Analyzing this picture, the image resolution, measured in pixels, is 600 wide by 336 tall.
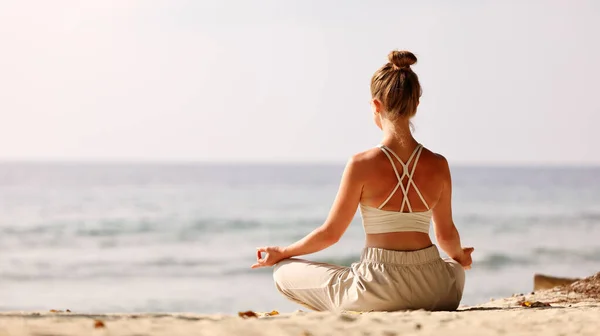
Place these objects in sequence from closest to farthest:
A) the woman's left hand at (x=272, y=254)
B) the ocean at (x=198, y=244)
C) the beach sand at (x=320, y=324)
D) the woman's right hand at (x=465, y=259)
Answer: the beach sand at (x=320, y=324) < the woman's left hand at (x=272, y=254) < the woman's right hand at (x=465, y=259) < the ocean at (x=198, y=244)

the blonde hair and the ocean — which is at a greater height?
the blonde hair

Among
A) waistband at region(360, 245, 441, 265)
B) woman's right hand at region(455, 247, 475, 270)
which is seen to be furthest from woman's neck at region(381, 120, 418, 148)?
woman's right hand at region(455, 247, 475, 270)

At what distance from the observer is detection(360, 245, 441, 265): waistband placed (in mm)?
4023

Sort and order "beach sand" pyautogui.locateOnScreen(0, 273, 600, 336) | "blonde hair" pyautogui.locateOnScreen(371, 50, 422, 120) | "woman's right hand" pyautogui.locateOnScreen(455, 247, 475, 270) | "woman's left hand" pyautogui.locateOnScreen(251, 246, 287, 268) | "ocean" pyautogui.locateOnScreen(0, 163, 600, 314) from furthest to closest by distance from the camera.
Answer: "ocean" pyautogui.locateOnScreen(0, 163, 600, 314) → "woman's right hand" pyautogui.locateOnScreen(455, 247, 475, 270) → "woman's left hand" pyautogui.locateOnScreen(251, 246, 287, 268) → "blonde hair" pyautogui.locateOnScreen(371, 50, 422, 120) → "beach sand" pyautogui.locateOnScreen(0, 273, 600, 336)

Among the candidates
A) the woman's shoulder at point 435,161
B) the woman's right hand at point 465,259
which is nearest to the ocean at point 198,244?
the woman's right hand at point 465,259

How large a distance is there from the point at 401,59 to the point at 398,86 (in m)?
0.15

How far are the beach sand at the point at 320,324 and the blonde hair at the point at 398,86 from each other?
3.25 ft

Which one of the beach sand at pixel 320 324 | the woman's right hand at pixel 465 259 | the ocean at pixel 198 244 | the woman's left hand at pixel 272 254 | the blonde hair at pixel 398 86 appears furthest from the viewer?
the ocean at pixel 198 244

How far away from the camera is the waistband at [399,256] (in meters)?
4.02

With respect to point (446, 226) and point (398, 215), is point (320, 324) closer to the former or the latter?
point (398, 215)

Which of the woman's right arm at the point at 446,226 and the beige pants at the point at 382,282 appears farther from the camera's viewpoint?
the woman's right arm at the point at 446,226

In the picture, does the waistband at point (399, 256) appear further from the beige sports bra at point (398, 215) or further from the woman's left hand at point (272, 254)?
the woman's left hand at point (272, 254)

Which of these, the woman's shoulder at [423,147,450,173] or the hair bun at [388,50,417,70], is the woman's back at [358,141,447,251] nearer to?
the woman's shoulder at [423,147,450,173]

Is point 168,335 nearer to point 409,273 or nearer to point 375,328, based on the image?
point 375,328
